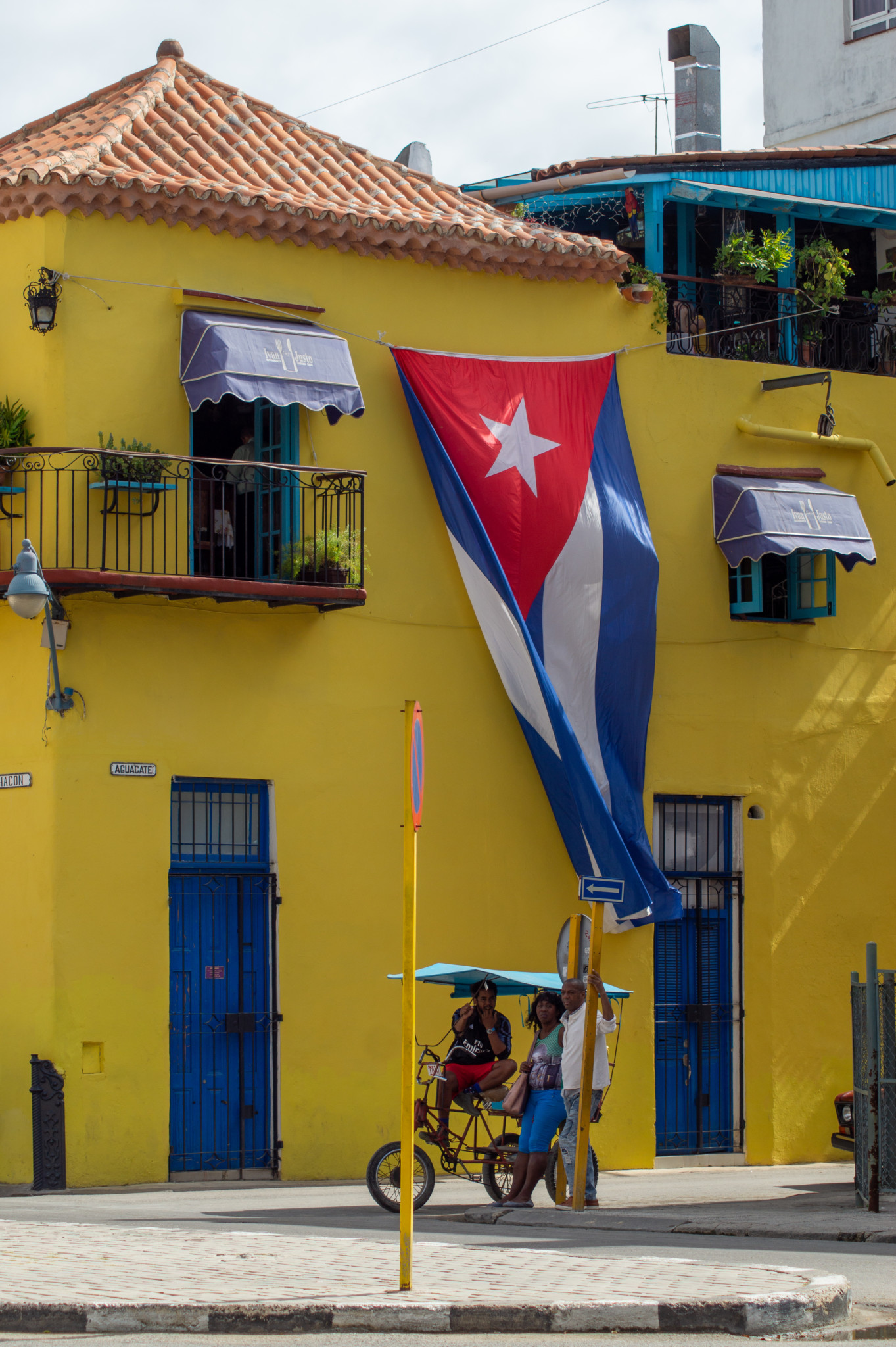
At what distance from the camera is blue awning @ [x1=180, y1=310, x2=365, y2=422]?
16266 millimetres

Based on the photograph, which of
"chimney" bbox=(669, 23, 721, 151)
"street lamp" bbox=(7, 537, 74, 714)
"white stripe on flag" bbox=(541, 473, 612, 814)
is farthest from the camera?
"chimney" bbox=(669, 23, 721, 151)

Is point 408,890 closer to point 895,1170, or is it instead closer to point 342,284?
point 895,1170

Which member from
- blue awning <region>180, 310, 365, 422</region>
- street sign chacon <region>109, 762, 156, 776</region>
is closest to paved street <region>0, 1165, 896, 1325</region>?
street sign chacon <region>109, 762, 156, 776</region>

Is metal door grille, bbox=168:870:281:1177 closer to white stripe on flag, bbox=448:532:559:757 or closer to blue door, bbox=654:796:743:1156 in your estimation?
white stripe on flag, bbox=448:532:559:757

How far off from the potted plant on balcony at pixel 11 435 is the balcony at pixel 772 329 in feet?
22.4

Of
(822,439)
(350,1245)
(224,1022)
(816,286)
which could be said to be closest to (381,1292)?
(350,1245)

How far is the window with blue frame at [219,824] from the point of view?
1673 centimetres

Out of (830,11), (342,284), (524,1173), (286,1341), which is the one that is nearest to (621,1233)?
(524,1173)

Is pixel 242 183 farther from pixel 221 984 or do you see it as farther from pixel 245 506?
pixel 221 984

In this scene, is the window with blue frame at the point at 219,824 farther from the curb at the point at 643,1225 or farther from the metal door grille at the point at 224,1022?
the curb at the point at 643,1225

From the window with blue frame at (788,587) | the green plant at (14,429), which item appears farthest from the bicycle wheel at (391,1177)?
the window with blue frame at (788,587)

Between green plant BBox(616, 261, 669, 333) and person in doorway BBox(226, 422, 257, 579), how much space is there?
170 inches

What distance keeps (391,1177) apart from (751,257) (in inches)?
422

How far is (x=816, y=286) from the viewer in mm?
20594
